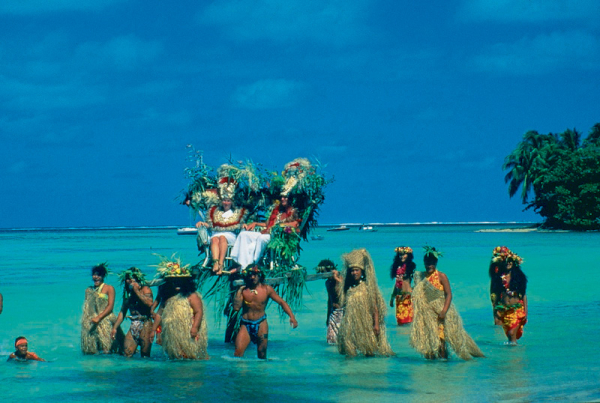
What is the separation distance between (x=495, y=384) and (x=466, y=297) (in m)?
12.4

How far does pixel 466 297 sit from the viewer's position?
21547 millimetres

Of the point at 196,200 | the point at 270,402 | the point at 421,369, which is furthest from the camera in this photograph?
the point at 196,200

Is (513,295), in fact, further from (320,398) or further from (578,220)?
(578,220)

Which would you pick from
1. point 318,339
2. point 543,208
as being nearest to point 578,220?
point 543,208

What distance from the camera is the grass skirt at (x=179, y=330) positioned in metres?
10.5

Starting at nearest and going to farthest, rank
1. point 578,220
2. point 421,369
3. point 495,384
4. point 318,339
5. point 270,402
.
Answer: point 270,402, point 495,384, point 421,369, point 318,339, point 578,220

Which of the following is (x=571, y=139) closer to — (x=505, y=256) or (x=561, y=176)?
(x=561, y=176)

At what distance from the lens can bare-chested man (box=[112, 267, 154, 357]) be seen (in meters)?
10.8

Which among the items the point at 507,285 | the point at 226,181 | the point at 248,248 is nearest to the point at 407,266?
the point at 507,285

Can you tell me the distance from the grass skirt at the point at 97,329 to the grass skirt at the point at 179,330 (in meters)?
0.88

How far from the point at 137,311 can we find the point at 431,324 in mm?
3772

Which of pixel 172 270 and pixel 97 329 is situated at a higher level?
pixel 172 270

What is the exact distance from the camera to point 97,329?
36.6 feet

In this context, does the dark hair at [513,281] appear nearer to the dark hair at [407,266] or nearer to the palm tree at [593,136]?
the dark hair at [407,266]
